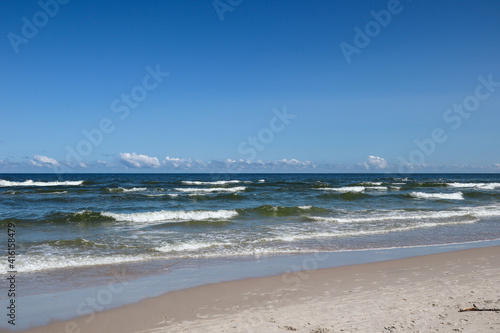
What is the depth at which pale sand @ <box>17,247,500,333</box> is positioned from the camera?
4500mm

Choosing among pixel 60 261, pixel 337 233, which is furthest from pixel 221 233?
pixel 60 261

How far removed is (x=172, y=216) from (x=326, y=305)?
42.1 ft

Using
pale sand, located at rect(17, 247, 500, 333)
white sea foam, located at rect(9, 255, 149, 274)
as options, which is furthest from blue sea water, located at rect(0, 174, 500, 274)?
pale sand, located at rect(17, 247, 500, 333)

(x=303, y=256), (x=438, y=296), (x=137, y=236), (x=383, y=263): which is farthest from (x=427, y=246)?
(x=137, y=236)

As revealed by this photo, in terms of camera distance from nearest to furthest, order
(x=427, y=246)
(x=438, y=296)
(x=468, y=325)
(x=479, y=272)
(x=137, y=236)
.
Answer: (x=468, y=325), (x=438, y=296), (x=479, y=272), (x=427, y=246), (x=137, y=236)

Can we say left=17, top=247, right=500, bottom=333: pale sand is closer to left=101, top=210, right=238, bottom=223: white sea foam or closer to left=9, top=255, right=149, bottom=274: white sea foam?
left=9, top=255, right=149, bottom=274: white sea foam

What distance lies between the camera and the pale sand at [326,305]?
450cm

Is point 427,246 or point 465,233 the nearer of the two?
point 427,246

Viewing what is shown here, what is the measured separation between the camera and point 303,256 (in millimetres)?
9312

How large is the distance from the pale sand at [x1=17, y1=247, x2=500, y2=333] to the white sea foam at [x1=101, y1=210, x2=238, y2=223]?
10.3 m

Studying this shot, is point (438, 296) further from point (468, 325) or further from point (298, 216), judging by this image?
point (298, 216)

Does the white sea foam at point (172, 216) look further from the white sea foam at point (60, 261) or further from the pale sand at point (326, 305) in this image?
the pale sand at point (326, 305)

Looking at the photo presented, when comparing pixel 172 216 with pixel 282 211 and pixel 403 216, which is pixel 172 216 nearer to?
pixel 282 211

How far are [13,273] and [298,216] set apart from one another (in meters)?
12.6
